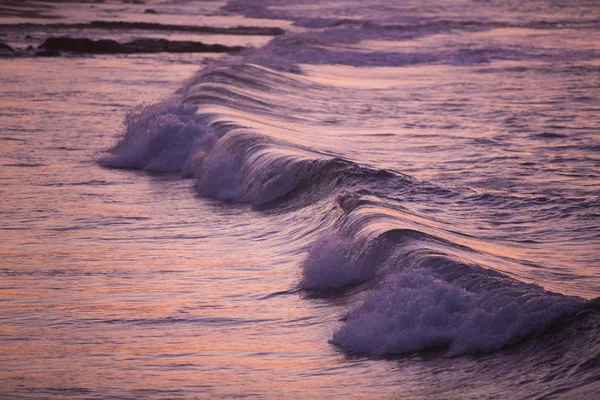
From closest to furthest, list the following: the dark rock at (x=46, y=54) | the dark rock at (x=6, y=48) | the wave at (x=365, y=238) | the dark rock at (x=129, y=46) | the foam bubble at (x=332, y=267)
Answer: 1. the wave at (x=365, y=238)
2. the foam bubble at (x=332, y=267)
3. the dark rock at (x=46, y=54)
4. the dark rock at (x=6, y=48)
5. the dark rock at (x=129, y=46)

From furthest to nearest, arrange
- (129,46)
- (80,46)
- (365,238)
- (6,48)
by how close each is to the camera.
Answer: (129,46)
(80,46)
(6,48)
(365,238)

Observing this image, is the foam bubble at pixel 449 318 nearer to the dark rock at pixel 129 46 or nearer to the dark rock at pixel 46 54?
the dark rock at pixel 46 54

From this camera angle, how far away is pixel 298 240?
10.7 m

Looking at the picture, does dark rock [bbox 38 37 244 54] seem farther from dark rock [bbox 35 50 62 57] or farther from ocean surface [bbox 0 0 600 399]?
ocean surface [bbox 0 0 600 399]

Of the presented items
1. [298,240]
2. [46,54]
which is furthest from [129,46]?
[298,240]

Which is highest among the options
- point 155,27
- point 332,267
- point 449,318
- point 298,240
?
point 155,27

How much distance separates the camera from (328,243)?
9.47 metres

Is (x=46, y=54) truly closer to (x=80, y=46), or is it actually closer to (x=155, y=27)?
(x=80, y=46)

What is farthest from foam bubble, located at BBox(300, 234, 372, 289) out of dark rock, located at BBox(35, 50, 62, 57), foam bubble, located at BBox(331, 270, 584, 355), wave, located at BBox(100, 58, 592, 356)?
dark rock, located at BBox(35, 50, 62, 57)

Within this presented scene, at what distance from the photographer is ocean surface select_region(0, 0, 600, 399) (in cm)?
673

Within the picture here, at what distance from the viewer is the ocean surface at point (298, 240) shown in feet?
22.1

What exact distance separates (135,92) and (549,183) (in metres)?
14.0

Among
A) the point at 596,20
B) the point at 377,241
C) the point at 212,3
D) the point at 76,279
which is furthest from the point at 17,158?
the point at 212,3

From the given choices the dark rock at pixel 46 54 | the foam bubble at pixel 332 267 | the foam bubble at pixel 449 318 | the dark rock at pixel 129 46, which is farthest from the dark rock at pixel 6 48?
the foam bubble at pixel 449 318
